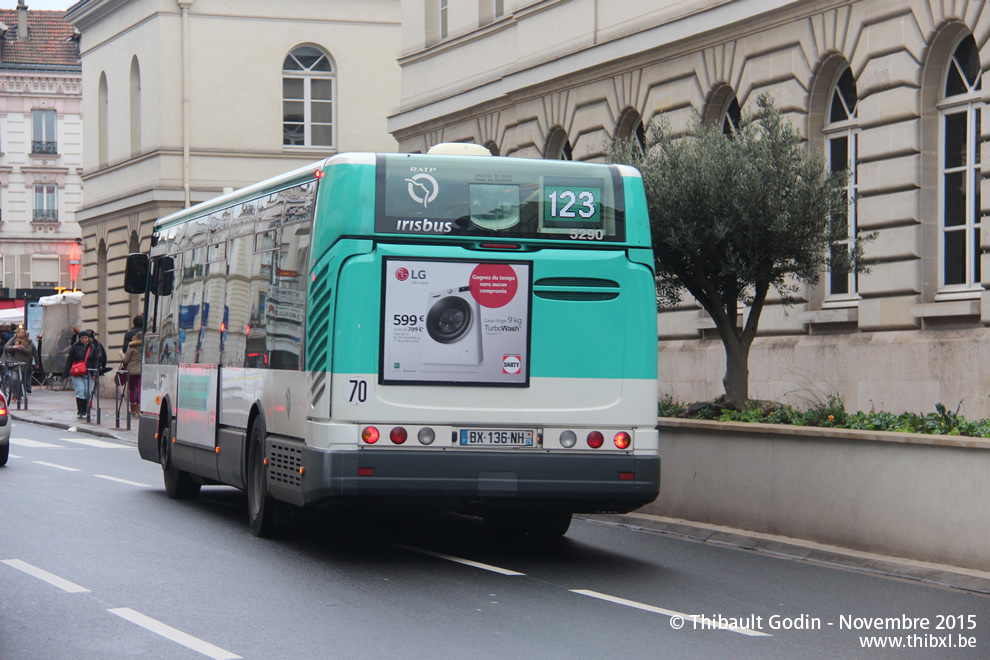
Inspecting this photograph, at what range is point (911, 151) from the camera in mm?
17594

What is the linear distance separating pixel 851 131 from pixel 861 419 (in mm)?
7756

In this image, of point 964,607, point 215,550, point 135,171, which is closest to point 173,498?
point 215,550

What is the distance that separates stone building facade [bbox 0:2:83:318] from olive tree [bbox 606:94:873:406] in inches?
2276

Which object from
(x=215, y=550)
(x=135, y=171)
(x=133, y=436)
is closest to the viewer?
(x=215, y=550)

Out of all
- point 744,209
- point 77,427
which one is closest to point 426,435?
point 744,209

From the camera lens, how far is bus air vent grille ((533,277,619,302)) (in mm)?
10664

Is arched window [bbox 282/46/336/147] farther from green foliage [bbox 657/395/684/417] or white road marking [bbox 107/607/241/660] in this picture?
white road marking [bbox 107/607/241/660]

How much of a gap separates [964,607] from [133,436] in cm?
1979

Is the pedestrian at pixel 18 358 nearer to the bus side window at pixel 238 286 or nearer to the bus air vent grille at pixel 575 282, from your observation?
the bus side window at pixel 238 286

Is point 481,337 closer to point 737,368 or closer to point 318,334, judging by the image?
point 318,334

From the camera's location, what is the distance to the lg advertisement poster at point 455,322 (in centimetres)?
1038

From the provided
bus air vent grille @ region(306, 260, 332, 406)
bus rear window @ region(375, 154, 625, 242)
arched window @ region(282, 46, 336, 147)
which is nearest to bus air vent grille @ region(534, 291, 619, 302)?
bus rear window @ region(375, 154, 625, 242)

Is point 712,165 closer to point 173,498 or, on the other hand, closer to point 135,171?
A: point 173,498

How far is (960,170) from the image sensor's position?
17359 millimetres
